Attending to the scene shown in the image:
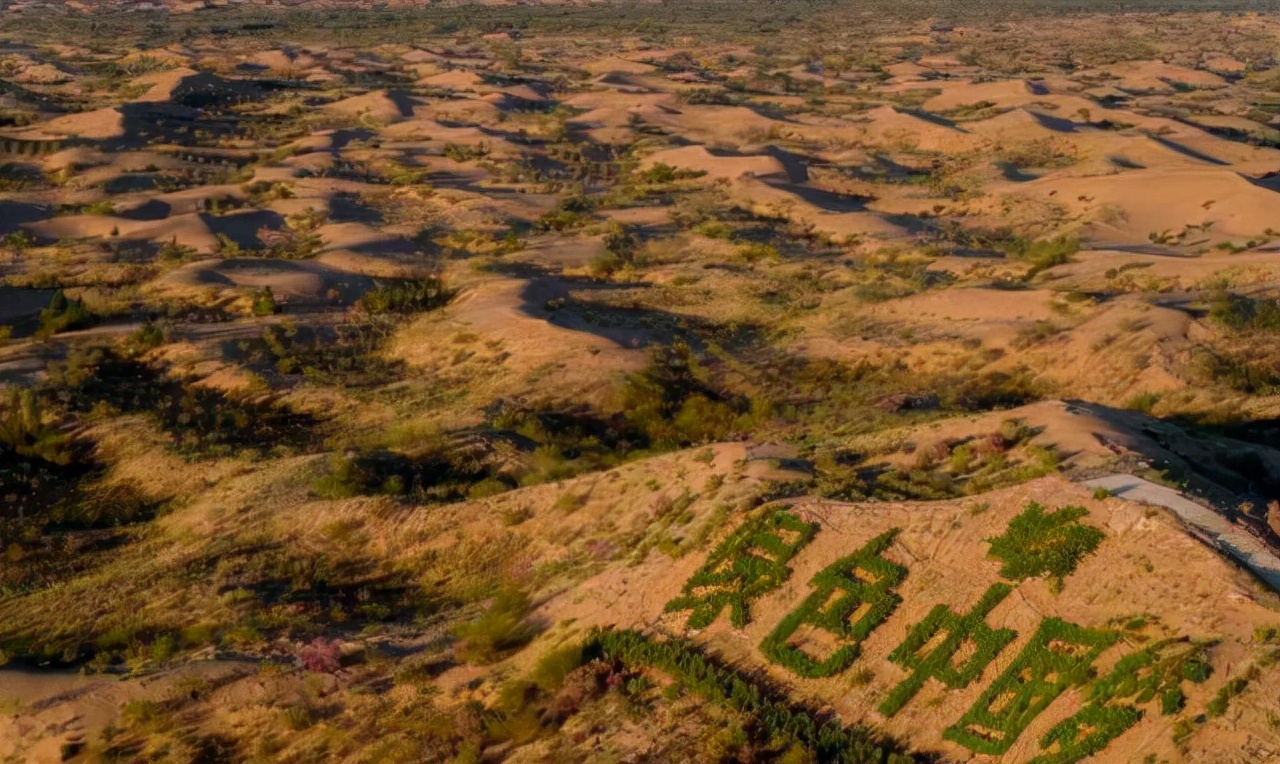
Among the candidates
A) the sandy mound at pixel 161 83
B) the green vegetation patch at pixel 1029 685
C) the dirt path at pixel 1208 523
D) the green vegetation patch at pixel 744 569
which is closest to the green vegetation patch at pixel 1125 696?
the green vegetation patch at pixel 1029 685

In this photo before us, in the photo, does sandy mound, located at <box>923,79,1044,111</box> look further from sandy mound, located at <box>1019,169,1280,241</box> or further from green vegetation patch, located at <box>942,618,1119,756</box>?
green vegetation patch, located at <box>942,618,1119,756</box>

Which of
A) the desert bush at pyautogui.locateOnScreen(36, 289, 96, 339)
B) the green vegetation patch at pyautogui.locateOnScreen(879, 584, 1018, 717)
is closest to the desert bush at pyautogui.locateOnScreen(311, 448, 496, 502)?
the green vegetation patch at pyautogui.locateOnScreen(879, 584, 1018, 717)

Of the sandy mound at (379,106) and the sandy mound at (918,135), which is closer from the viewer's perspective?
the sandy mound at (918,135)

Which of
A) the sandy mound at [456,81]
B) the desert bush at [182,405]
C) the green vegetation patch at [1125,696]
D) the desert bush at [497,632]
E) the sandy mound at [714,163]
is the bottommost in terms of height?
the desert bush at [182,405]

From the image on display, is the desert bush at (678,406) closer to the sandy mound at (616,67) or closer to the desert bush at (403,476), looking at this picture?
the desert bush at (403,476)

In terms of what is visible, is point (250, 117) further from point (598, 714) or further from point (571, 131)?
point (598, 714)

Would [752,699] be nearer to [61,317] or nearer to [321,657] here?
[321,657]
